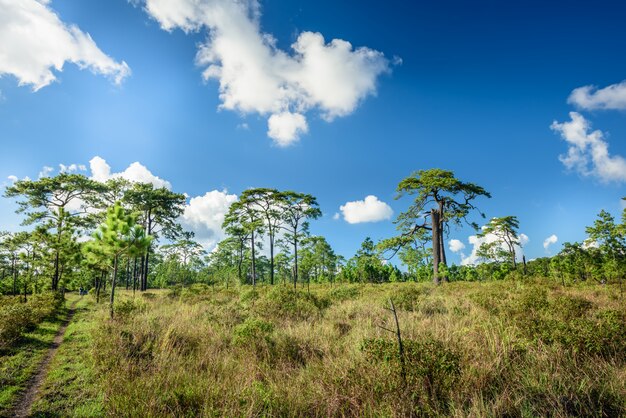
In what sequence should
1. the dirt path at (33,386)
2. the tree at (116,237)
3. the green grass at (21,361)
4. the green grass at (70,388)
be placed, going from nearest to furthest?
1. the green grass at (70,388)
2. the dirt path at (33,386)
3. the green grass at (21,361)
4. the tree at (116,237)

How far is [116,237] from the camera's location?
12078mm

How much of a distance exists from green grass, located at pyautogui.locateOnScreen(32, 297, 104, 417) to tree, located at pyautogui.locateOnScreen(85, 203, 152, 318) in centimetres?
430

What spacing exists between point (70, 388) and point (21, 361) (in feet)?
10.7

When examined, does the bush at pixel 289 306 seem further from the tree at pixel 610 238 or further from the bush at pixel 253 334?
the tree at pixel 610 238

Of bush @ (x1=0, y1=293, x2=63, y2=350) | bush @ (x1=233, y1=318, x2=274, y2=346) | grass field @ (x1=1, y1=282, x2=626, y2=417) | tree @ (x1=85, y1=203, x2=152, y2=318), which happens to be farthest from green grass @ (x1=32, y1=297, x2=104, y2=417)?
tree @ (x1=85, y1=203, x2=152, y2=318)

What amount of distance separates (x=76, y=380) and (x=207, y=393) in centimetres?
395

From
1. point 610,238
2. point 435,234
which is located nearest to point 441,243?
point 435,234

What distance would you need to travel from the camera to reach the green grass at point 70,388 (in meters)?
4.68

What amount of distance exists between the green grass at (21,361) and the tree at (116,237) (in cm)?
236

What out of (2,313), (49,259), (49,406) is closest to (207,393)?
(49,406)

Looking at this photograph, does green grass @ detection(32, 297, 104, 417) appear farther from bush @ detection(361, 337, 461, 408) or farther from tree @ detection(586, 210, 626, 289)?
tree @ detection(586, 210, 626, 289)

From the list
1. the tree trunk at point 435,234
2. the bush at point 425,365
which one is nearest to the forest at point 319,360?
the bush at point 425,365

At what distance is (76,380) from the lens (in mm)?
6051

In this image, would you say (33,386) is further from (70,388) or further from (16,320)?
(16,320)
